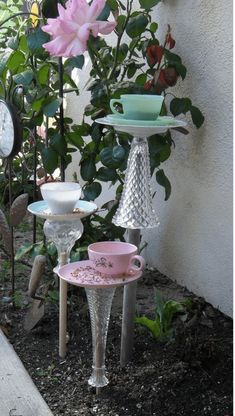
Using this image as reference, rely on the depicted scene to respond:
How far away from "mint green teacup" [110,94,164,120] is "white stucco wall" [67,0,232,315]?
30.3 inches

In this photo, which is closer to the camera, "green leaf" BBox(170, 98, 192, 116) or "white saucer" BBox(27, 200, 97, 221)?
"white saucer" BBox(27, 200, 97, 221)

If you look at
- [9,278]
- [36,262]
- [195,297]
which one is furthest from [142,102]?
[9,278]

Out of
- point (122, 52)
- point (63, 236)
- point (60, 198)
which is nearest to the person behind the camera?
point (60, 198)

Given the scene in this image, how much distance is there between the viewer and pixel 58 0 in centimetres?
242

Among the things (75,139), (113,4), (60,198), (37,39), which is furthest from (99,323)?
(113,4)

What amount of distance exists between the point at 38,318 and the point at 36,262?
10.4 inches

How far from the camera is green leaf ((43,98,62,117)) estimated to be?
2488mm

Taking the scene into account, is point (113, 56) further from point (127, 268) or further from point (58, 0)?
point (127, 268)

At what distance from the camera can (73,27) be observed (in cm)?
200

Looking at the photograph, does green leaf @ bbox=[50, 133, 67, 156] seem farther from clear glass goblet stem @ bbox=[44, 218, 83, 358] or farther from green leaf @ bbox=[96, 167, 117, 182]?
clear glass goblet stem @ bbox=[44, 218, 83, 358]

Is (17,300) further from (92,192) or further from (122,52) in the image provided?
(122,52)

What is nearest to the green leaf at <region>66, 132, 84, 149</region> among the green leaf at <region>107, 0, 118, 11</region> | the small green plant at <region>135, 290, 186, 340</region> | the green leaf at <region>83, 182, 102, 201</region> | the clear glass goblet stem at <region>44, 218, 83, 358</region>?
the green leaf at <region>83, 182, 102, 201</region>

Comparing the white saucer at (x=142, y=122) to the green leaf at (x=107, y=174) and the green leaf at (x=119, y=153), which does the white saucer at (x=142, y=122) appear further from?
the green leaf at (x=107, y=174)

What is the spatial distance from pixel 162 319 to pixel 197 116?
0.90 metres
